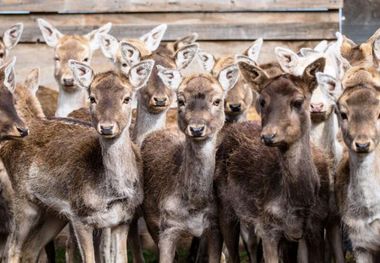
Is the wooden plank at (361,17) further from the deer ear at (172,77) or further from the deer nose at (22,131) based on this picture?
the deer nose at (22,131)

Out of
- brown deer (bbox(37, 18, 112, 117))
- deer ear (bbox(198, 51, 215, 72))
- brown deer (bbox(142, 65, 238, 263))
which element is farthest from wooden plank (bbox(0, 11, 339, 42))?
brown deer (bbox(142, 65, 238, 263))

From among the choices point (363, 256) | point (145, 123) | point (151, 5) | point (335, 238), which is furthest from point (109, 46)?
point (363, 256)

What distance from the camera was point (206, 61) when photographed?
1617 cm

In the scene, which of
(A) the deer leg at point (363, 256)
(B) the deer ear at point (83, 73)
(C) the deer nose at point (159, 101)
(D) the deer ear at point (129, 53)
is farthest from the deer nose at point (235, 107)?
(A) the deer leg at point (363, 256)

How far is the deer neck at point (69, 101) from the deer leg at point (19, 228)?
261 cm

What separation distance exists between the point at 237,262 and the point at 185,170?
118 centimetres

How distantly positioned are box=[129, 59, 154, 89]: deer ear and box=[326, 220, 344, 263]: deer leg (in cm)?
239

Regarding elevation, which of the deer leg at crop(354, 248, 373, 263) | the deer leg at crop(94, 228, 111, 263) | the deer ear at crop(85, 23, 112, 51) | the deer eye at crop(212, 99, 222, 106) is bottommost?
the deer leg at crop(94, 228, 111, 263)

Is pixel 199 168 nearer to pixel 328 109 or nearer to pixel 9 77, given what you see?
pixel 328 109

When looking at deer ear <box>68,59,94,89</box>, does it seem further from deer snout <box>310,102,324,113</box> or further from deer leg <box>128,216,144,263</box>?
deer snout <box>310,102,324,113</box>

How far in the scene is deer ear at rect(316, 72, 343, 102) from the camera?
12.2 metres

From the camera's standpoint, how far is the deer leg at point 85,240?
42.7 ft

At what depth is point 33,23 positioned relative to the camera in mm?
17906

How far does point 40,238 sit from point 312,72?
3.68 metres
